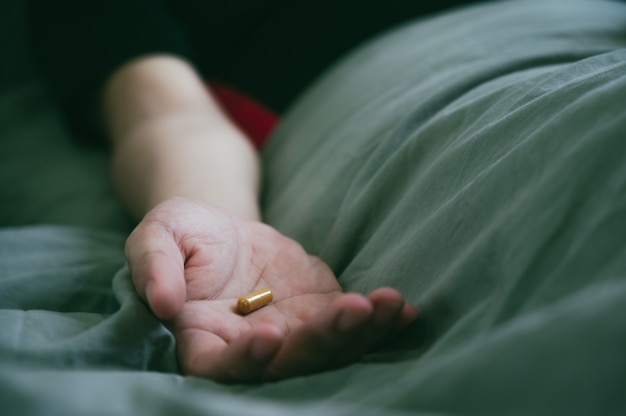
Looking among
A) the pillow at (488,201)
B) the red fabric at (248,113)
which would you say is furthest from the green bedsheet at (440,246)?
the red fabric at (248,113)

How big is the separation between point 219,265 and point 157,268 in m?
0.11

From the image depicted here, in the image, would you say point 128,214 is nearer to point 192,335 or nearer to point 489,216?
point 192,335

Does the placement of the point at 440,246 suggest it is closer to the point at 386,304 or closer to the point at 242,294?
the point at 386,304

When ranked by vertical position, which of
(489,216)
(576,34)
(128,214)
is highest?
(576,34)

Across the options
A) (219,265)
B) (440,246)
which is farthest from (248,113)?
(440,246)

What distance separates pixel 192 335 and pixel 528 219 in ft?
1.05

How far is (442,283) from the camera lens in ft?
1.55

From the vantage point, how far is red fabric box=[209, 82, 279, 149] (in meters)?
1.15

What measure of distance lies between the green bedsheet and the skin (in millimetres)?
24

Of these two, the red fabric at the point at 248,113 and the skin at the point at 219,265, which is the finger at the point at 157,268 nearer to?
the skin at the point at 219,265

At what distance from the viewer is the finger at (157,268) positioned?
1.54 ft

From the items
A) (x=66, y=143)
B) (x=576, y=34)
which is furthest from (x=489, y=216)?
(x=66, y=143)

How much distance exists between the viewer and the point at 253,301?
57 cm

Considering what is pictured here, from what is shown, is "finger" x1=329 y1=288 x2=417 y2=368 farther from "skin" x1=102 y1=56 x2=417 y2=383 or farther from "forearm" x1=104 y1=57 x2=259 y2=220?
"forearm" x1=104 y1=57 x2=259 y2=220
